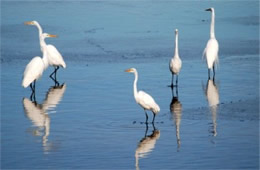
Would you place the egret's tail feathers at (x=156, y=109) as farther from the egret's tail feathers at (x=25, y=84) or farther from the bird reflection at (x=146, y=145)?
the egret's tail feathers at (x=25, y=84)

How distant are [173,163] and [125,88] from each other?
5.69 meters

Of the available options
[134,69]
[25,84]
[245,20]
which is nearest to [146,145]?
[134,69]

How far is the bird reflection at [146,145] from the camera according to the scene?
1005 centimetres

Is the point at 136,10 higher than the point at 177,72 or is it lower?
higher

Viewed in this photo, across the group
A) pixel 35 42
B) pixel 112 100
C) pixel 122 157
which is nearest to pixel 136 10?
pixel 35 42

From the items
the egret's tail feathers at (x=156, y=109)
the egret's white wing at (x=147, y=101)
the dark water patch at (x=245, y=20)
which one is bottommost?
the egret's tail feathers at (x=156, y=109)

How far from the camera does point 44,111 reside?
42.9ft

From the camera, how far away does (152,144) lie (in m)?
10.6

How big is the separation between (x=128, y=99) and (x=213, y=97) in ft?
6.36

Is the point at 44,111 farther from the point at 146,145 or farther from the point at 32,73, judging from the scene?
the point at 146,145

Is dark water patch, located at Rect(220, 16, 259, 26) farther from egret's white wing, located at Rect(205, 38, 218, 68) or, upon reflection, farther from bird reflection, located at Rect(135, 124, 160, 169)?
bird reflection, located at Rect(135, 124, 160, 169)

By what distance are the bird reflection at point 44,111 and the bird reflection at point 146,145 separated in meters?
1.49

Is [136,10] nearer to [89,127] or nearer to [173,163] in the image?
[89,127]

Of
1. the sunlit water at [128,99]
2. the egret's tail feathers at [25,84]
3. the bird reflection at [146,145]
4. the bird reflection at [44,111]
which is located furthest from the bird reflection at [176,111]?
the egret's tail feathers at [25,84]
